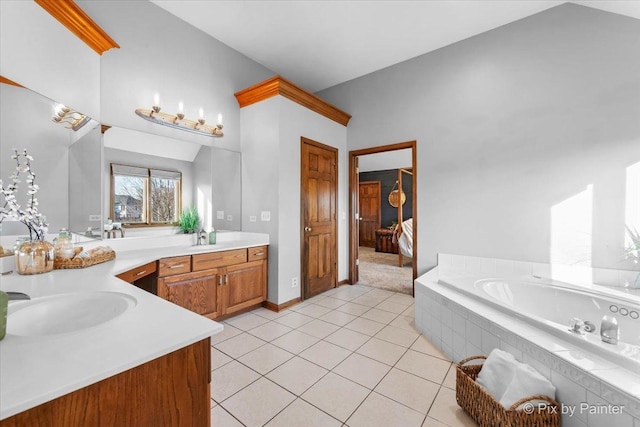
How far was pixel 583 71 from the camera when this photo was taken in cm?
242

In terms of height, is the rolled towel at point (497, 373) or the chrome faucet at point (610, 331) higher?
the chrome faucet at point (610, 331)

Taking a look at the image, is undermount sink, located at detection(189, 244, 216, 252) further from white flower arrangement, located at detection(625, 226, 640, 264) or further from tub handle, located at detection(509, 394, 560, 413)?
white flower arrangement, located at detection(625, 226, 640, 264)

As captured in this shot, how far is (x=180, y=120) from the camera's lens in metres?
2.70

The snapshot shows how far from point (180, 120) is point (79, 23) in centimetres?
96

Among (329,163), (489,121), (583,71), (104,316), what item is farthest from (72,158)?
(583,71)

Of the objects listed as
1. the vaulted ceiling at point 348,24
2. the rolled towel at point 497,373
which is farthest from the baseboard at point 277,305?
the vaulted ceiling at point 348,24

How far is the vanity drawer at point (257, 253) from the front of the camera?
284cm

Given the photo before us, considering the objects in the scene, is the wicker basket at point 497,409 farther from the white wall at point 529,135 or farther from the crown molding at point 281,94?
the crown molding at point 281,94

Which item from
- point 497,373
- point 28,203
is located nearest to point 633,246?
point 497,373

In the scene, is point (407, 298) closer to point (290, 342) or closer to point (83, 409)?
point (290, 342)

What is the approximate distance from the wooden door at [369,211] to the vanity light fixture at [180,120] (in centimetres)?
552

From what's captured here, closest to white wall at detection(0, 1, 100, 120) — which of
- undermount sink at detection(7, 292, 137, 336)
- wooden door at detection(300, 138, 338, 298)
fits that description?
undermount sink at detection(7, 292, 137, 336)

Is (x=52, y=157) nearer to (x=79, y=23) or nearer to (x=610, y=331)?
(x=79, y=23)

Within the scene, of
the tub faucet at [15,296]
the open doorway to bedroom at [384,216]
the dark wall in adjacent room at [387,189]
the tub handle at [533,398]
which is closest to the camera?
the tub faucet at [15,296]
